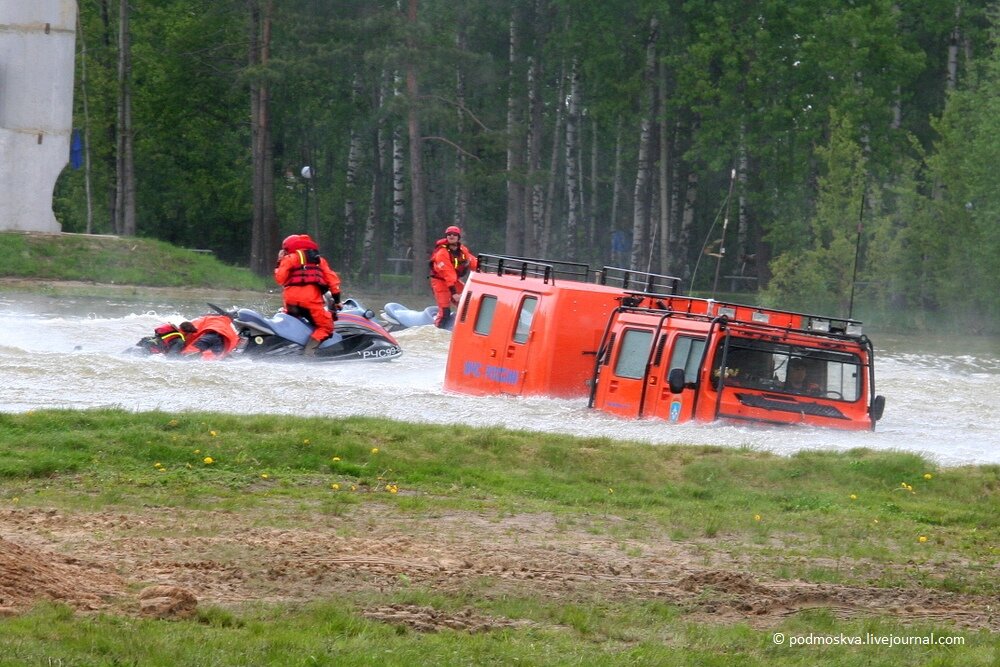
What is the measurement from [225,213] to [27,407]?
149ft

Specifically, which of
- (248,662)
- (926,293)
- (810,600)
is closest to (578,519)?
(810,600)

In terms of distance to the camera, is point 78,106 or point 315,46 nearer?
point 315,46

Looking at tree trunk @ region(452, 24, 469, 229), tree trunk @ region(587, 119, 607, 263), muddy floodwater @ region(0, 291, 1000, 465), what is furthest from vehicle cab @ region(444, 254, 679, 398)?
tree trunk @ region(587, 119, 607, 263)

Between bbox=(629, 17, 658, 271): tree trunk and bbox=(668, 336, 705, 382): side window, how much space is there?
34886mm

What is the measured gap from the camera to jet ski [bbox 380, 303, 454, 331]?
28.0 meters

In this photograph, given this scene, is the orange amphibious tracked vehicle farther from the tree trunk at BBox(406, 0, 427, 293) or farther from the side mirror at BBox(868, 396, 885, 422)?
the tree trunk at BBox(406, 0, 427, 293)

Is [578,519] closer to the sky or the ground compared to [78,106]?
closer to the ground

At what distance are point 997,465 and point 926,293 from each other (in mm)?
31615

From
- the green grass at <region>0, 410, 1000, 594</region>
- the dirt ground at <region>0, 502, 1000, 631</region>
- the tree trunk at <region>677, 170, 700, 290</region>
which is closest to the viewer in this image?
the dirt ground at <region>0, 502, 1000, 631</region>

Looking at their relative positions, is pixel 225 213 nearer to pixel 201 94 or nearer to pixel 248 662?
pixel 201 94

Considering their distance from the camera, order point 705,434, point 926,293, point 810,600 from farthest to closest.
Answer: point 926,293
point 705,434
point 810,600

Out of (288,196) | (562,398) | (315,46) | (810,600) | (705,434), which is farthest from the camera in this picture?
(288,196)

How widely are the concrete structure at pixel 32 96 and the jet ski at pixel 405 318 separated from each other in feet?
59.6

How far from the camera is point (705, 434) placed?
52.7ft
